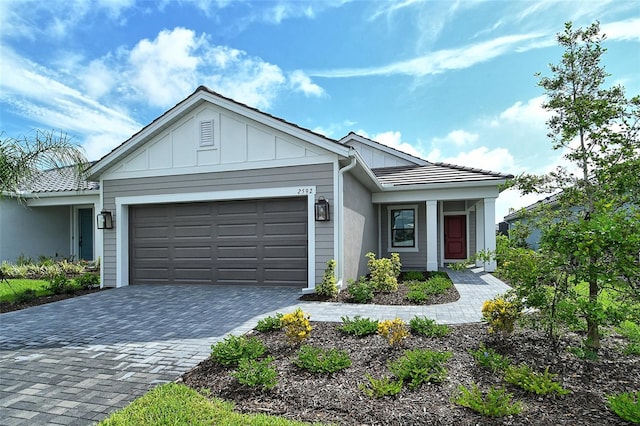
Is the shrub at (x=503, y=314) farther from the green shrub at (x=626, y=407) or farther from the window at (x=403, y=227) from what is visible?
the window at (x=403, y=227)

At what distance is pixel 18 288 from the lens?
9148 mm

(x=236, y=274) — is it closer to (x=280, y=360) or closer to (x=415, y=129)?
(x=280, y=360)

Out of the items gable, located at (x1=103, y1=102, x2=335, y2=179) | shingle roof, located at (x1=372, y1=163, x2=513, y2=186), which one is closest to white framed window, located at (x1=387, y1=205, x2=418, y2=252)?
shingle roof, located at (x1=372, y1=163, x2=513, y2=186)

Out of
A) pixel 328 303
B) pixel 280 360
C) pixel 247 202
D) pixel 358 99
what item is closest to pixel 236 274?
pixel 247 202

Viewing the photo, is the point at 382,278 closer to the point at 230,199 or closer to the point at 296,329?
the point at 296,329

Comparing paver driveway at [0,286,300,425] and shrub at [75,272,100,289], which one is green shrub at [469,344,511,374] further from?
shrub at [75,272,100,289]

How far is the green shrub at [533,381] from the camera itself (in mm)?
2846

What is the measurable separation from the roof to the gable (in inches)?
9.0

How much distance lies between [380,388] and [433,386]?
0.53 meters

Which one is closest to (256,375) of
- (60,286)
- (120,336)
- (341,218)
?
(120,336)

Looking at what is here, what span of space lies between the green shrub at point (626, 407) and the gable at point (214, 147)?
20.5 feet

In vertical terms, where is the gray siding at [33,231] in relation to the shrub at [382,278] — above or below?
above

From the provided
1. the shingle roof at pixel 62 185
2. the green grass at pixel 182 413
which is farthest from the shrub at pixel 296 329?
the shingle roof at pixel 62 185

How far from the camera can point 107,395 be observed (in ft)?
Answer: 10.0
